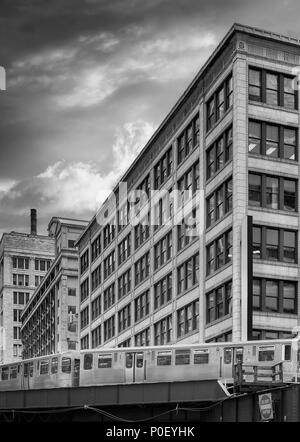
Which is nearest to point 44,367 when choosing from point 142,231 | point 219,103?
point 219,103

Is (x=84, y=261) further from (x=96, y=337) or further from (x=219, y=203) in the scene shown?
(x=219, y=203)

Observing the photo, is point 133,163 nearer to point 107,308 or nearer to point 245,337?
point 107,308

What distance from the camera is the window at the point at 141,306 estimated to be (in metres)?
90.8

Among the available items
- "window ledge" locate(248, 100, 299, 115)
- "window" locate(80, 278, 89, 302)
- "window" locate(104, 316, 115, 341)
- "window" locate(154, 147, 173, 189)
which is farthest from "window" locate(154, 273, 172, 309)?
"window" locate(80, 278, 89, 302)

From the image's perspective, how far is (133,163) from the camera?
9556cm

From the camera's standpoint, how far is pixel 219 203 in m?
72.0

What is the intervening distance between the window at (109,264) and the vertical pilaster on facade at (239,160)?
40026 mm

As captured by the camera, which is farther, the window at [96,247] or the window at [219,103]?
the window at [96,247]

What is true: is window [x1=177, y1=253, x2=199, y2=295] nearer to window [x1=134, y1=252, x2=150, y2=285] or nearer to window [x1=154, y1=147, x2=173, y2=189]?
window [x1=154, y1=147, x2=173, y2=189]

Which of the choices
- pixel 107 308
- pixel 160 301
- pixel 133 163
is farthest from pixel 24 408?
pixel 107 308

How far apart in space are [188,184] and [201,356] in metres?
29.4

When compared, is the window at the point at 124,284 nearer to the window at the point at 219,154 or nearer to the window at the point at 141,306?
the window at the point at 141,306

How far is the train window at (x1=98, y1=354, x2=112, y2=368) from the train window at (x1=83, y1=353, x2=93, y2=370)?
59cm

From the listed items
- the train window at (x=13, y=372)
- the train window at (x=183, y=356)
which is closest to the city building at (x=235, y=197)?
the train window at (x=183, y=356)
